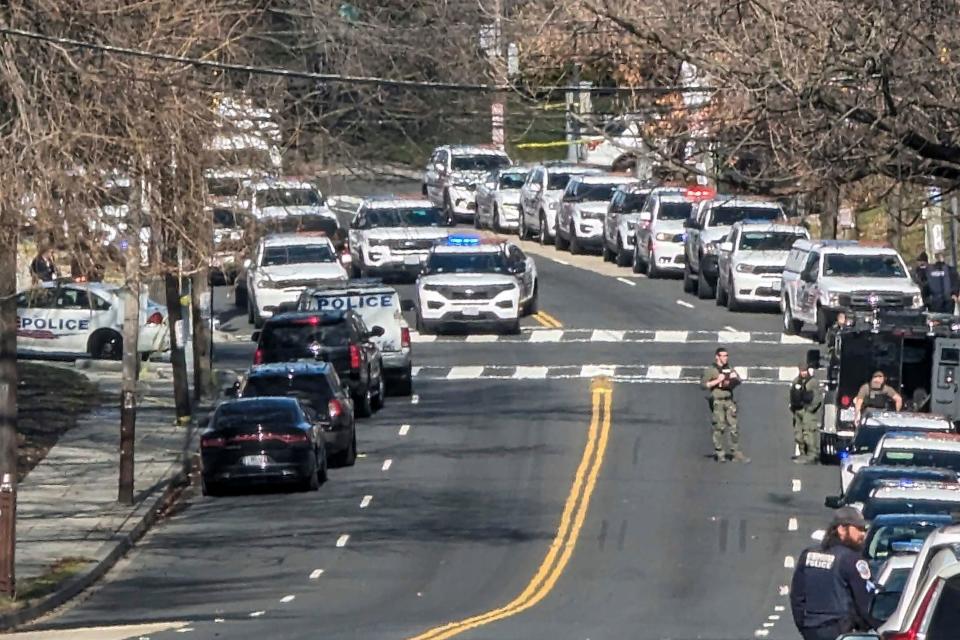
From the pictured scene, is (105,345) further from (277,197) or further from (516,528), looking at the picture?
(277,197)

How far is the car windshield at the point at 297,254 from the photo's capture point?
151ft

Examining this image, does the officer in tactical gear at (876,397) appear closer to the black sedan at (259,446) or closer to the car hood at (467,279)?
the black sedan at (259,446)

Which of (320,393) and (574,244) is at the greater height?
(574,244)

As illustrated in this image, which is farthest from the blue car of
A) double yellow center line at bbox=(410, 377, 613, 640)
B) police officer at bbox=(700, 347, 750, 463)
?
police officer at bbox=(700, 347, 750, 463)

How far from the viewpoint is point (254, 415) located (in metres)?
30.5

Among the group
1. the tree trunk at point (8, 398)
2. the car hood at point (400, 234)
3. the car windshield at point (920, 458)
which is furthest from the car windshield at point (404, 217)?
the tree trunk at point (8, 398)

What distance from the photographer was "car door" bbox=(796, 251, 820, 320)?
135ft

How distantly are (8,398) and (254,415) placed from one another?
19.1ft

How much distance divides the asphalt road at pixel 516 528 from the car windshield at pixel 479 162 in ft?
61.0

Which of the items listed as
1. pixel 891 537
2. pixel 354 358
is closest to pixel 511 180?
pixel 354 358

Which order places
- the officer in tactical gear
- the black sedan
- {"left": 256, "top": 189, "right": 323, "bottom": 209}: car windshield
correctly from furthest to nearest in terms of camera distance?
1. the officer in tactical gear
2. the black sedan
3. {"left": 256, "top": 189, "right": 323, "bottom": 209}: car windshield

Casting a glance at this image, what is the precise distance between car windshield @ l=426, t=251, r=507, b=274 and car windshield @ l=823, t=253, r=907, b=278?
6566 mm

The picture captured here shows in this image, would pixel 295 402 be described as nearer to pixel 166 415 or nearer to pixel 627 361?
pixel 166 415

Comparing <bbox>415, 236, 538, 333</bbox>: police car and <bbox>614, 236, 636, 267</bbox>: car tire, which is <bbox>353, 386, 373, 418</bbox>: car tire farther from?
<bbox>614, 236, 636, 267</bbox>: car tire
